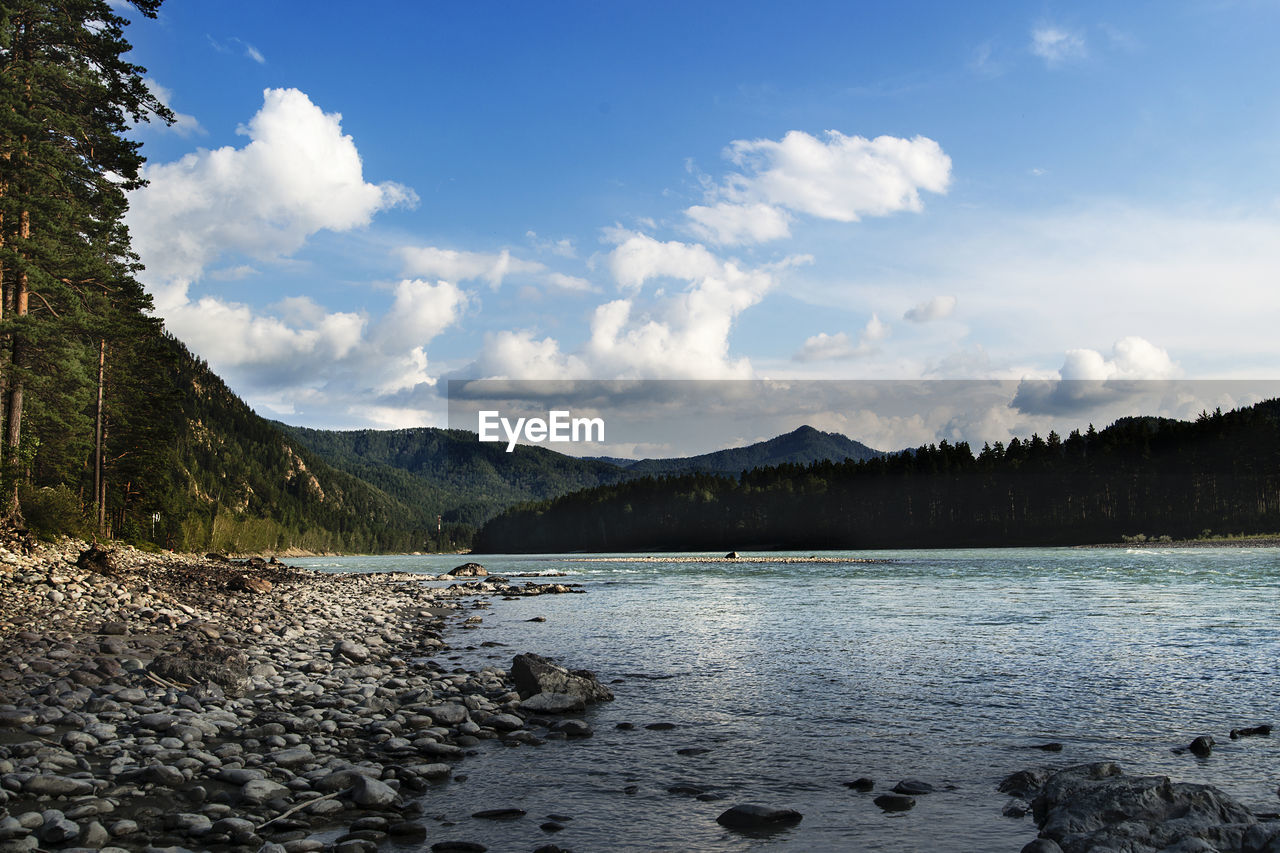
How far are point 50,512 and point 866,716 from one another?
40.6 metres

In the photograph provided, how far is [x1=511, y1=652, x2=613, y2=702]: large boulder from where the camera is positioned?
15266 millimetres

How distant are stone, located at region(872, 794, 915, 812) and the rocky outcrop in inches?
54.8

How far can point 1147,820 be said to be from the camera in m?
7.71

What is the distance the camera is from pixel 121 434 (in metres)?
67.4

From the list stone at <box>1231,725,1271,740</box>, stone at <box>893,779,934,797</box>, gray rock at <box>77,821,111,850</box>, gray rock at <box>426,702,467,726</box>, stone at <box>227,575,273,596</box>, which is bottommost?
stone at <box>227,575,273,596</box>

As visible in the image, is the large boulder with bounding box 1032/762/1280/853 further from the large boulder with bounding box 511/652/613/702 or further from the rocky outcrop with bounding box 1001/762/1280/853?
the large boulder with bounding box 511/652/613/702

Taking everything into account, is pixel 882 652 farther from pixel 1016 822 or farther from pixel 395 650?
pixel 395 650

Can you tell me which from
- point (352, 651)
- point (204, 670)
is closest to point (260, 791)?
point (204, 670)

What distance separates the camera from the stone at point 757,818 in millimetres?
8594

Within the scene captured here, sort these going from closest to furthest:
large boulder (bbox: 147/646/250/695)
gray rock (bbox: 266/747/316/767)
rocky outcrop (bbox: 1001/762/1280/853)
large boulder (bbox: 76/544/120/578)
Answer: rocky outcrop (bbox: 1001/762/1280/853) → gray rock (bbox: 266/747/316/767) → large boulder (bbox: 147/646/250/695) → large boulder (bbox: 76/544/120/578)

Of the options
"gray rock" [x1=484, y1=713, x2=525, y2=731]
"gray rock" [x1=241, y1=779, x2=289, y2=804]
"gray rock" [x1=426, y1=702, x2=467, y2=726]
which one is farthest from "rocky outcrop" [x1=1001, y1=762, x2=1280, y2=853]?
"gray rock" [x1=426, y1=702, x2=467, y2=726]

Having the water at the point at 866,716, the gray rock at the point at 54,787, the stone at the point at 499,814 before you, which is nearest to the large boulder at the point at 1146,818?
the water at the point at 866,716

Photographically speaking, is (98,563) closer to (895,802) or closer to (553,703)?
(553,703)

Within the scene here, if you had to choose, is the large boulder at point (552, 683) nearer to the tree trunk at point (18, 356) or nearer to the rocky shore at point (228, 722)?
the rocky shore at point (228, 722)
